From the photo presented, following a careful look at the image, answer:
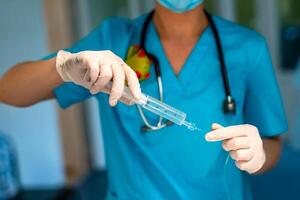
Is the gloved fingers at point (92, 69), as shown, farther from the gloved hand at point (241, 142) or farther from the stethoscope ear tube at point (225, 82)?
the stethoscope ear tube at point (225, 82)

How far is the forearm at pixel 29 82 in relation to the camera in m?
0.88

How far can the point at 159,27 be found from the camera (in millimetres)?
1048

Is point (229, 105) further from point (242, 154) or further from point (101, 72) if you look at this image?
point (101, 72)

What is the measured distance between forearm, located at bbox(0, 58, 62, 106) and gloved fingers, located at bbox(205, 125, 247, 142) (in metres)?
0.35

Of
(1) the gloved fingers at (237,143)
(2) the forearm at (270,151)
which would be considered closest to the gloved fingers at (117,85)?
(1) the gloved fingers at (237,143)

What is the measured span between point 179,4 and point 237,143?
13.7 inches

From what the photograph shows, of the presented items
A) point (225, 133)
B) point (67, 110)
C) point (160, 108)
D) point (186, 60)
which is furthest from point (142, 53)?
point (67, 110)

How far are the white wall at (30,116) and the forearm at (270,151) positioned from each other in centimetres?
148

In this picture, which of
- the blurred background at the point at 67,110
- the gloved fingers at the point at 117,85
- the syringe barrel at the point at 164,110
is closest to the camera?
the gloved fingers at the point at 117,85

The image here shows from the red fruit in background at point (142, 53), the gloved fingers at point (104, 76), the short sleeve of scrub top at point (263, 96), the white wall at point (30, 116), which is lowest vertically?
the white wall at point (30, 116)

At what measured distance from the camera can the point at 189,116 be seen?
3.14ft

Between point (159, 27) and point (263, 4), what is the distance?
64.1 inches

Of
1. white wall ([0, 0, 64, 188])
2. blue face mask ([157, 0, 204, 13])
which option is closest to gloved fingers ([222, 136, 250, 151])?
blue face mask ([157, 0, 204, 13])

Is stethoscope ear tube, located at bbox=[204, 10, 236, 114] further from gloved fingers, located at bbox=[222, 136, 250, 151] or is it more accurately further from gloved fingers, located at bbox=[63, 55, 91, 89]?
gloved fingers, located at bbox=[63, 55, 91, 89]
